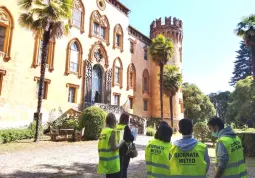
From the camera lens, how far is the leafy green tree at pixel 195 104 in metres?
42.0

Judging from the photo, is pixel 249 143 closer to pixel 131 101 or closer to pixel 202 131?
pixel 202 131

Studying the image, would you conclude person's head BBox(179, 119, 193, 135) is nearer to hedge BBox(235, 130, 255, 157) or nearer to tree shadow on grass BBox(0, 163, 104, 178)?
tree shadow on grass BBox(0, 163, 104, 178)

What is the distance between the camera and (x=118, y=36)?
3016 centimetres

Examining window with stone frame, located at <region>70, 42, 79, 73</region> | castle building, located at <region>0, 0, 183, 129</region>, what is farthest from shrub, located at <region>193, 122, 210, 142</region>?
window with stone frame, located at <region>70, 42, 79, 73</region>

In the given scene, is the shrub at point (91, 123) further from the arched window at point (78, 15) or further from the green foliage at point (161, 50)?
the green foliage at point (161, 50)

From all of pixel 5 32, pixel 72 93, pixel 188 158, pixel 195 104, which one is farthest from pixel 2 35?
pixel 195 104

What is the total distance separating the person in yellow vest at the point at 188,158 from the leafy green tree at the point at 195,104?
40.3 metres

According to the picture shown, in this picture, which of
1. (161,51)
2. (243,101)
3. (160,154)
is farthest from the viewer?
(243,101)

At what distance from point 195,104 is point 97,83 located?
2338cm

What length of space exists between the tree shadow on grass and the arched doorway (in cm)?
1697

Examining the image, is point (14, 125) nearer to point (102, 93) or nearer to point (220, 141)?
point (102, 93)

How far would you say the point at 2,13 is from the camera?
17469 mm

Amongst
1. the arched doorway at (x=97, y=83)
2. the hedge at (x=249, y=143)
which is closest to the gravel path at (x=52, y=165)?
the hedge at (x=249, y=143)

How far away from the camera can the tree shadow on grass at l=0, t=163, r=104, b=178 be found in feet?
22.8
